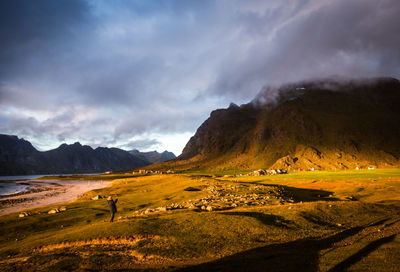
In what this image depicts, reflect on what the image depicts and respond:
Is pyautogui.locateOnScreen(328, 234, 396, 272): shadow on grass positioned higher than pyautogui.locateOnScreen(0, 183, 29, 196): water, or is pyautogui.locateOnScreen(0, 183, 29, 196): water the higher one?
pyautogui.locateOnScreen(328, 234, 396, 272): shadow on grass

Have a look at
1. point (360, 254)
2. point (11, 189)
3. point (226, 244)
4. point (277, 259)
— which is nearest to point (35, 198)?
point (11, 189)

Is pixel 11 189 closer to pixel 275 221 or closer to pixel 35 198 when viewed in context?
pixel 35 198

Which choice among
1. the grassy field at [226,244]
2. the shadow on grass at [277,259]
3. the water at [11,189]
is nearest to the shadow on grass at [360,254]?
the grassy field at [226,244]

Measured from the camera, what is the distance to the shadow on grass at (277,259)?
11.1m

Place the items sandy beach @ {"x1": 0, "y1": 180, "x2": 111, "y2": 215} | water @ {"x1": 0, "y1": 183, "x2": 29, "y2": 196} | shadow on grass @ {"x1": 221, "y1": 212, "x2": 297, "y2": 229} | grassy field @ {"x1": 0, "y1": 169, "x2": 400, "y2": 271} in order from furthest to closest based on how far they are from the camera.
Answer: water @ {"x1": 0, "y1": 183, "x2": 29, "y2": 196}, sandy beach @ {"x1": 0, "y1": 180, "x2": 111, "y2": 215}, shadow on grass @ {"x1": 221, "y1": 212, "x2": 297, "y2": 229}, grassy field @ {"x1": 0, "y1": 169, "x2": 400, "y2": 271}

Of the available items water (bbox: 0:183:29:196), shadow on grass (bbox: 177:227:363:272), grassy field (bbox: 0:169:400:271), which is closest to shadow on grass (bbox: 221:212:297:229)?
grassy field (bbox: 0:169:400:271)

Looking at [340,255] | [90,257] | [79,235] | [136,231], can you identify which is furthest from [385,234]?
[79,235]

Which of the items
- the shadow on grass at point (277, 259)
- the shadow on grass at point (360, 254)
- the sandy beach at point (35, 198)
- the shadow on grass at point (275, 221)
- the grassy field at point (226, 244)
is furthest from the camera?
the sandy beach at point (35, 198)

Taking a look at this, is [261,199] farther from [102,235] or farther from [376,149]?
[376,149]

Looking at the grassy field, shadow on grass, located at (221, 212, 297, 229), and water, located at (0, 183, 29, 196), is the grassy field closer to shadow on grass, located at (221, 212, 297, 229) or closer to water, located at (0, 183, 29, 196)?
shadow on grass, located at (221, 212, 297, 229)

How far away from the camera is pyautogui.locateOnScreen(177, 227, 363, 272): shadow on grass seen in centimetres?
1106

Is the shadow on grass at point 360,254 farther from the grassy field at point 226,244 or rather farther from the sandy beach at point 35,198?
the sandy beach at point 35,198

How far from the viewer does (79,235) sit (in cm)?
1684

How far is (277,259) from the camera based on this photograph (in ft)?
39.8
